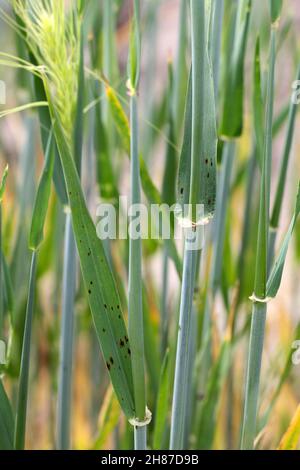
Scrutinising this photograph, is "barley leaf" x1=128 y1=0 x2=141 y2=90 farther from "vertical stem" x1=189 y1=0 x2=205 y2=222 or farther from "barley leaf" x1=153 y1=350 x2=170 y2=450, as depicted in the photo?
"barley leaf" x1=153 y1=350 x2=170 y2=450

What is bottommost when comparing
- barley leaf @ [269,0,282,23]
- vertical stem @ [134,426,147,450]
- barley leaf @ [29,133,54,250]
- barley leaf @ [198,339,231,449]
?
barley leaf @ [198,339,231,449]

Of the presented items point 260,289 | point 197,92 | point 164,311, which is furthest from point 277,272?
point 164,311

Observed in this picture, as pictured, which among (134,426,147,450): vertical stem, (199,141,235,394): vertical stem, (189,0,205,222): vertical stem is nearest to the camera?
(189,0,205,222): vertical stem

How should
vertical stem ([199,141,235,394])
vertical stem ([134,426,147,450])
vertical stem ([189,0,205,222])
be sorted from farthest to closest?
vertical stem ([199,141,235,394])
vertical stem ([134,426,147,450])
vertical stem ([189,0,205,222])

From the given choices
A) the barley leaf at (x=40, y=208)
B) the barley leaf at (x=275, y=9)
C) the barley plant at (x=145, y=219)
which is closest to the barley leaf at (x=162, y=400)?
the barley plant at (x=145, y=219)

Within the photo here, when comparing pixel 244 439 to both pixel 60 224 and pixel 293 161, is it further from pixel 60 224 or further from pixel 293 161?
pixel 293 161

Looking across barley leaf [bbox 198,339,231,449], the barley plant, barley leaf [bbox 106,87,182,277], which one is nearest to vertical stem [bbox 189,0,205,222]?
the barley plant

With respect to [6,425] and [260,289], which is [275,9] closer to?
[260,289]
